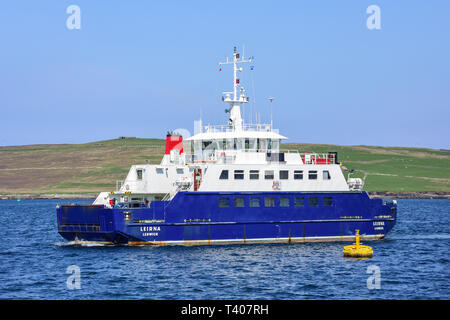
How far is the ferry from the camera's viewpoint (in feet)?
109

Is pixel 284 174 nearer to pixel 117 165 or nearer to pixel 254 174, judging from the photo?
pixel 254 174

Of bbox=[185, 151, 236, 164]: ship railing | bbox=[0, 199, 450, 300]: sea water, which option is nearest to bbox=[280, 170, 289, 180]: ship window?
bbox=[185, 151, 236, 164]: ship railing

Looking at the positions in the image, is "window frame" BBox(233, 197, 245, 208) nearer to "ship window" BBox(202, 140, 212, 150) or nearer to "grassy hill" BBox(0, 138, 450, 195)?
"ship window" BBox(202, 140, 212, 150)

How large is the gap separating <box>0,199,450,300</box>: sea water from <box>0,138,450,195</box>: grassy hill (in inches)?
2904

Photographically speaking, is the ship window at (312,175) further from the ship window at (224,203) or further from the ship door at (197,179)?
the ship door at (197,179)

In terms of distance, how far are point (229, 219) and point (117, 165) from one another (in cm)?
9352

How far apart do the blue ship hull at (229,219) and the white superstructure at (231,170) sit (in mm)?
769

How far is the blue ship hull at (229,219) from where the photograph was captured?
32.9 metres

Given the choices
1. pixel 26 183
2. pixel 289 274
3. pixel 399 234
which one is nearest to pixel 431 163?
pixel 26 183

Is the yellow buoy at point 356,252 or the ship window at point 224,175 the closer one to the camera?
the yellow buoy at point 356,252

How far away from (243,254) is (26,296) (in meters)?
11.4

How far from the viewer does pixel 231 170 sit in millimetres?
34812

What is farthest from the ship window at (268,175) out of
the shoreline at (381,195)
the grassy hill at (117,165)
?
the grassy hill at (117,165)

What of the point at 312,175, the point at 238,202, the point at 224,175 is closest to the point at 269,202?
the point at 238,202
